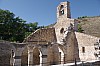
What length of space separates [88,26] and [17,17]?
22122 mm

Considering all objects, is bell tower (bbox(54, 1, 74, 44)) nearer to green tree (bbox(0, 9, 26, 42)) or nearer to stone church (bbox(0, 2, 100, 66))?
stone church (bbox(0, 2, 100, 66))

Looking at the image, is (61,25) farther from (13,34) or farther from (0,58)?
(13,34)

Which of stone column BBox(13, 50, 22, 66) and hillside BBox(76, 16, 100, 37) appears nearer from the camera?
stone column BBox(13, 50, 22, 66)

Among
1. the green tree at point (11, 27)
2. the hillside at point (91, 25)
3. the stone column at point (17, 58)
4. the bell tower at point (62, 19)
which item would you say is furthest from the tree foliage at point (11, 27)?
the hillside at point (91, 25)

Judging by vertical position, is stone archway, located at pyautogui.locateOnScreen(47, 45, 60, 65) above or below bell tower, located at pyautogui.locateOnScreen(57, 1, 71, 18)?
below

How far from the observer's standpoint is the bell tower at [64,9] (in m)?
22.2

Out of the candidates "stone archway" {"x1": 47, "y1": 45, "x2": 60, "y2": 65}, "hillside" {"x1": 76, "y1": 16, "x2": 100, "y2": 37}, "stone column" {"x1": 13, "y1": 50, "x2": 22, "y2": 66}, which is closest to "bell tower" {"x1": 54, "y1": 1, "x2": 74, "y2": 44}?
"stone archway" {"x1": 47, "y1": 45, "x2": 60, "y2": 65}

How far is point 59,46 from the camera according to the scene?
19.6 m

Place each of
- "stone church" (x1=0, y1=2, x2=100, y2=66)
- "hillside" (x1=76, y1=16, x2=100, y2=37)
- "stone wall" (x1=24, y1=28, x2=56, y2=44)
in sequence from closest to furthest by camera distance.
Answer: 1. "stone church" (x1=0, y1=2, x2=100, y2=66)
2. "stone wall" (x1=24, y1=28, x2=56, y2=44)
3. "hillside" (x1=76, y1=16, x2=100, y2=37)

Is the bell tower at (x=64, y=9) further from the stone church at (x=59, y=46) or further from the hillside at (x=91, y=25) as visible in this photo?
the hillside at (x=91, y=25)

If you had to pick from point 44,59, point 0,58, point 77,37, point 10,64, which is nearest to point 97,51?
point 77,37

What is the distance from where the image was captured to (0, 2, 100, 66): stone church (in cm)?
1792

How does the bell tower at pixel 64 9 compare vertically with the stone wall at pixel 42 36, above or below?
above

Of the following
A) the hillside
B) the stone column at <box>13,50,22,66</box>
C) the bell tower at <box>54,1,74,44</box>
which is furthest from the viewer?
the hillside
